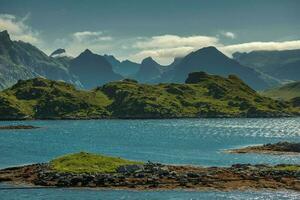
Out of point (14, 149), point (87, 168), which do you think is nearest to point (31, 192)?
point (87, 168)

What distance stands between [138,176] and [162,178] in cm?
399

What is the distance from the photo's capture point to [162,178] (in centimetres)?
8394

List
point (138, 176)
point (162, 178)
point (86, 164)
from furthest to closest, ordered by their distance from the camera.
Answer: point (86, 164) → point (138, 176) → point (162, 178)

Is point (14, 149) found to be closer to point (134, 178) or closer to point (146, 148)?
point (146, 148)

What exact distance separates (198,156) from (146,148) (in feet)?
98.9

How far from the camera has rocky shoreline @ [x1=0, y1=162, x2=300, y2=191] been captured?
80875mm

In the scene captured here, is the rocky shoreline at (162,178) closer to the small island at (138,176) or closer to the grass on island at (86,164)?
the small island at (138,176)

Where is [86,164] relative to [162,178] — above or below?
above

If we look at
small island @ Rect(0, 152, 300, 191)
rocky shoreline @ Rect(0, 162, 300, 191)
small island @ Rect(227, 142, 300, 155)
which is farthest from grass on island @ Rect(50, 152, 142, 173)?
small island @ Rect(227, 142, 300, 155)

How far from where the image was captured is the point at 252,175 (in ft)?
285

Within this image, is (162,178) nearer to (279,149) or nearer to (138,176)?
(138,176)

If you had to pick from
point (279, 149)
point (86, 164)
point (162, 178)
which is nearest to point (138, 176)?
point (162, 178)

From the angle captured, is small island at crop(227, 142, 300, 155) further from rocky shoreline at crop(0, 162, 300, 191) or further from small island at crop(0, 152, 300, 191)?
rocky shoreline at crop(0, 162, 300, 191)

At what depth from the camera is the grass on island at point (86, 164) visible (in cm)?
8831
